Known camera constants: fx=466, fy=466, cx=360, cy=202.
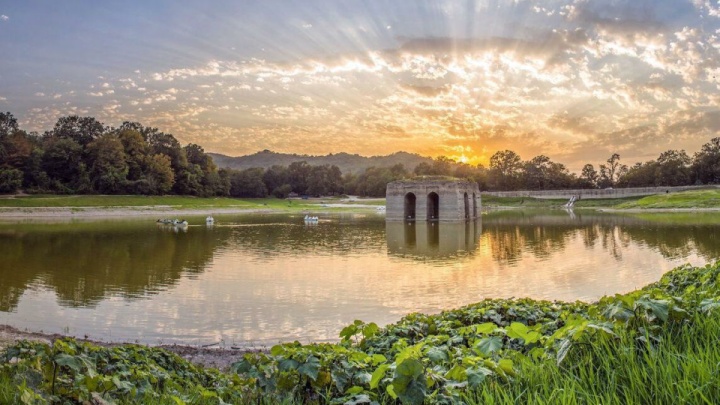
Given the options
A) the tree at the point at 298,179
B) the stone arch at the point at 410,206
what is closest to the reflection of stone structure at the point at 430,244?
the stone arch at the point at 410,206

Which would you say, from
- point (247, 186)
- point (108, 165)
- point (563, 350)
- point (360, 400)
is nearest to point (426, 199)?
point (563, 350)

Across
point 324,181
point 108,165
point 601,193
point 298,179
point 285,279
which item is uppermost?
point 108,165

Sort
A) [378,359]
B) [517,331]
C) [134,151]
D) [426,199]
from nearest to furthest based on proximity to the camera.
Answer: [517,331] < [378,359] < [426,199] < [134,151]

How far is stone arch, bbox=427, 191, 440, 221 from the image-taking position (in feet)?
196

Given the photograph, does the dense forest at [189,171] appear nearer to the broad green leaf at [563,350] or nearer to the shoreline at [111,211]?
the shoreline at [111,211]

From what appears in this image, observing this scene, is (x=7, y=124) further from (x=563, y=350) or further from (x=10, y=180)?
(x=563, y=350)

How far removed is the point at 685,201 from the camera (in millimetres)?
70688

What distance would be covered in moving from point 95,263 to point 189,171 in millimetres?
85861

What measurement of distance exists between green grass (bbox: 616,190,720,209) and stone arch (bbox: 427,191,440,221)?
36.1 meters

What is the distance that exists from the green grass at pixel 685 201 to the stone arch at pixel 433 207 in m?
36.1

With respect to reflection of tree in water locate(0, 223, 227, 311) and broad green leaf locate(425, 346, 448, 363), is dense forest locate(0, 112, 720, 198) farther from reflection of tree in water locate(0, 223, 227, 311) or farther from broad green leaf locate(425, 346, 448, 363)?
broad green leaf locate(425, 346, 448, 363)

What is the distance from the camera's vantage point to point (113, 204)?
7812 centimetres

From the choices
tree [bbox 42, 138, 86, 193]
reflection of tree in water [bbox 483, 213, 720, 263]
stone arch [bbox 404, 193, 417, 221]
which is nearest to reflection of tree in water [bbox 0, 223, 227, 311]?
reflection of tree in water [bbox 483, 213, 720, 263]

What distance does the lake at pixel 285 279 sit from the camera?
13.0 m
